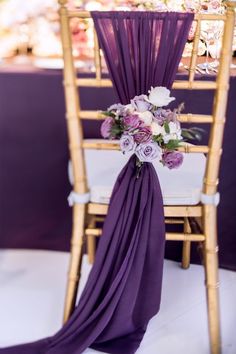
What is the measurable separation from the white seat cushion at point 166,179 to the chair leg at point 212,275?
6cm

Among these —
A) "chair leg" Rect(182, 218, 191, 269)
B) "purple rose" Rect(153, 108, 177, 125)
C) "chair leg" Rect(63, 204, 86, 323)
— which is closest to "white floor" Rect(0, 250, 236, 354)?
"chair leg" Rect(182, 218, 191, 269)

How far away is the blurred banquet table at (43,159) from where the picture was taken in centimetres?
165

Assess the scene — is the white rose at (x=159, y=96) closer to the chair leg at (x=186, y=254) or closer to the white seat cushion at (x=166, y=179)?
the white seat cushion at (x=166, y=179)

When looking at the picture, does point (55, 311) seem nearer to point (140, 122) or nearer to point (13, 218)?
point (13, 218)

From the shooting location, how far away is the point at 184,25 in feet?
3.66

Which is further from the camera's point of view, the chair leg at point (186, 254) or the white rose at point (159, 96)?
the chair leg at point (186, 254)

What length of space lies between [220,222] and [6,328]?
2.60ft

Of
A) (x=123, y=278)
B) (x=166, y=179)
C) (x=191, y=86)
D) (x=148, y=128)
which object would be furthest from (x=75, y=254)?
(x=191, y=86)

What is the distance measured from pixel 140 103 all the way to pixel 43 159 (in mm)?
727

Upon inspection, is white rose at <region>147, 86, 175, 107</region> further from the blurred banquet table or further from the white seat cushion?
the blurred banquet table

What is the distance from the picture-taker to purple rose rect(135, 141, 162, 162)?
3.77 feet

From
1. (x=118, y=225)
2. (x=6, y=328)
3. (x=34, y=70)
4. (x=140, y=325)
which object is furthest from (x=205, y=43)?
(x=6, y=328)

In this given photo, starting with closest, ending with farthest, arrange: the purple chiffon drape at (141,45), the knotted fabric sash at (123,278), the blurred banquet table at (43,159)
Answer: the purple chiffon drape at (141,45)
the knotted fabric sash at (123,278)
the blurred banquet table at (43,159)

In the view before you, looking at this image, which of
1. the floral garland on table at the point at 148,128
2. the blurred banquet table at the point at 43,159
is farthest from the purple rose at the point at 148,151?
the blurred banquet table at the point at 43,159
